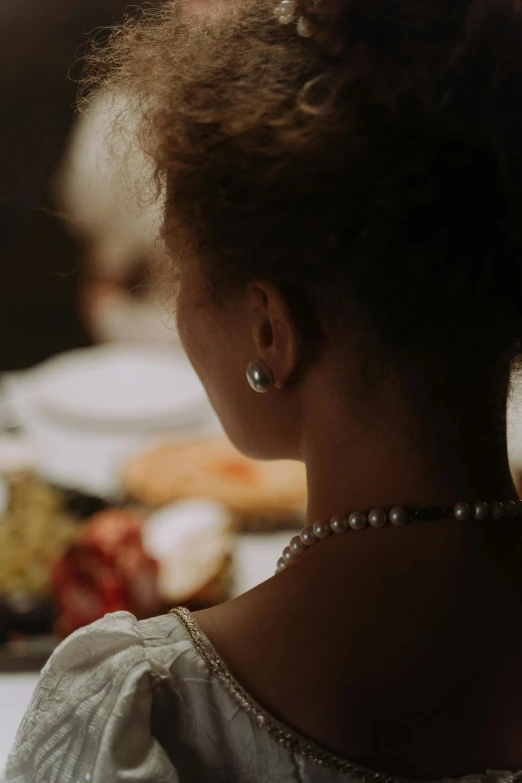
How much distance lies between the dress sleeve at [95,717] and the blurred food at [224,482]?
0.63 m

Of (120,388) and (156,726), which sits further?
(120,388)

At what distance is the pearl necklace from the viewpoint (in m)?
0.49

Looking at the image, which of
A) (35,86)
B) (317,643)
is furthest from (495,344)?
(35,86)

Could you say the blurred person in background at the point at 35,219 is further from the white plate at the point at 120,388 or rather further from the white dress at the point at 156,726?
the white dress at the point at 156,726

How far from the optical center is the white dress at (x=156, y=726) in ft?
1.56

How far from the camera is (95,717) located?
49 cm

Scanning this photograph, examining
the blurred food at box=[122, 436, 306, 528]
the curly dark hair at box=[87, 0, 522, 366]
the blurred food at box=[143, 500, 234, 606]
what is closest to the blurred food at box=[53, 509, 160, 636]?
the blurred food at box=[143, 500, 234, 606]

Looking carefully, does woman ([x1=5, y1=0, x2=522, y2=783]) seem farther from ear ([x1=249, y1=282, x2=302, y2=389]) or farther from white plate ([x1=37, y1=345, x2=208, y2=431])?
white plate ([x1=37, y1=345, x2=208, y2=431])

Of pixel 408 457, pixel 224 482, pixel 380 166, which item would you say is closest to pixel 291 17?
pixel 380 166

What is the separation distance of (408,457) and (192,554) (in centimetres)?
59

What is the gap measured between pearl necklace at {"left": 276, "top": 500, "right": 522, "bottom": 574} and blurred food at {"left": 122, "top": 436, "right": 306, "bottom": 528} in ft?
2.10

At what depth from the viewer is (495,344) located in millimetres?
489

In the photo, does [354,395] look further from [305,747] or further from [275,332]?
[305,747]

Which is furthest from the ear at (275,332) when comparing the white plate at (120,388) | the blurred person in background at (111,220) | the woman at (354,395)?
the white plate at (120,388)
